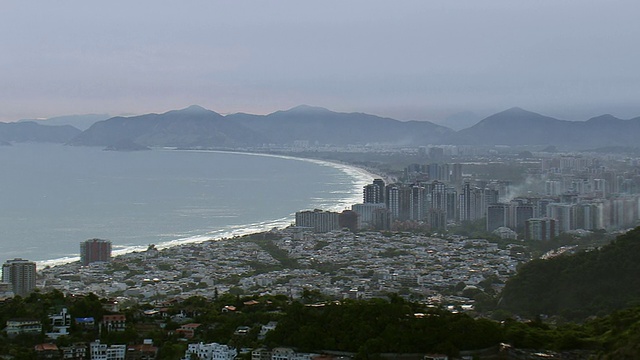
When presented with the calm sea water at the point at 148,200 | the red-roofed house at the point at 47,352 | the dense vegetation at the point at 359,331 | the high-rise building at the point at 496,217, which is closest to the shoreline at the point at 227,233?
the calm sea water at the point at 148,200

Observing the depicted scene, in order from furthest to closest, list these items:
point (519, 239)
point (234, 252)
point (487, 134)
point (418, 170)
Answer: point (487, 134), point (418, 170), point (519, 239), point (234, 252)

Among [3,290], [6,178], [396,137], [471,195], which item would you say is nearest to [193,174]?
[6,178]

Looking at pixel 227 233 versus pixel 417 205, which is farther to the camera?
pixel 417 205

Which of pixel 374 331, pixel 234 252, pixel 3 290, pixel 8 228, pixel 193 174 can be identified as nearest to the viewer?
pixel 374 331

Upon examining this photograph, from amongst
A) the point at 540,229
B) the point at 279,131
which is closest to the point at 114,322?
the point at 540,229

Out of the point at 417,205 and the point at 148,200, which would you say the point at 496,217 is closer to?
the point at 417,205

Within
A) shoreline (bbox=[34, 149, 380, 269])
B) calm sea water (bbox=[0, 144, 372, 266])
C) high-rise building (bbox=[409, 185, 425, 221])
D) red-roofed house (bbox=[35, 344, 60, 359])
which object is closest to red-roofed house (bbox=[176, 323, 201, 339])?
red-roofed house (bbox=[35, 344, 60, 359])

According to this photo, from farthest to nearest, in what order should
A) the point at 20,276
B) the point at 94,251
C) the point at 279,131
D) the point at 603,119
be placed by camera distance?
the point at 279,131 < the point at 603,119 < the point at 94,251 < the point at 20,276

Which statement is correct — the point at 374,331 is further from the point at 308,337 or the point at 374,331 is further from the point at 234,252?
the point at 234,252
